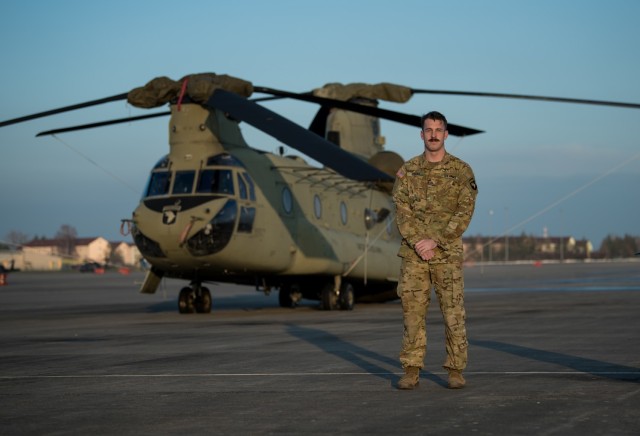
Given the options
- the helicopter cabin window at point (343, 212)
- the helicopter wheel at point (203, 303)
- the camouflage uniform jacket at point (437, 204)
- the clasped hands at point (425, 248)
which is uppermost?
the helicopter cabin window at point (343, 212)

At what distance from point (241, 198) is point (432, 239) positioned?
14.0 meters

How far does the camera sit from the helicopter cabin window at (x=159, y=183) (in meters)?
22.3

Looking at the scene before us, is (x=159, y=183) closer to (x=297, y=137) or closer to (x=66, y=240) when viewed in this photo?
(x=297, y=137)

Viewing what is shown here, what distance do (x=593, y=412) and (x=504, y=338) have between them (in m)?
7.20

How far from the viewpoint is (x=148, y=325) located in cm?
1930

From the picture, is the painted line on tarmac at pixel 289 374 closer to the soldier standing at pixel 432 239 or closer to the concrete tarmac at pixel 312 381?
the concrete tarmac at pixel 312 381

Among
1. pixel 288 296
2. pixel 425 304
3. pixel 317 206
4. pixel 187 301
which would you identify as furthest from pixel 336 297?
pixel 425 304

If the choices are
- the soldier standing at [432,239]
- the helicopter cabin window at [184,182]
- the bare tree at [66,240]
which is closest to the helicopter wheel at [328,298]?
the helicopter cabin window at [184,182]

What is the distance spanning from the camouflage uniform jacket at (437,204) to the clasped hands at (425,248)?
87mm

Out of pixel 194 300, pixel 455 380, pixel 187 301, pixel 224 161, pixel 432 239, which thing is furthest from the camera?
pixel 194 300

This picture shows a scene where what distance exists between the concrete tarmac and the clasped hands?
113 centimetres

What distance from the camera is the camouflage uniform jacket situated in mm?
8867

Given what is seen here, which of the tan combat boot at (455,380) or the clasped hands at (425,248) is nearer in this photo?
the tan combat boot at (455,380)

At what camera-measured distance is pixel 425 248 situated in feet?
28.6
